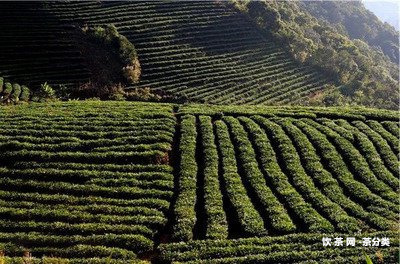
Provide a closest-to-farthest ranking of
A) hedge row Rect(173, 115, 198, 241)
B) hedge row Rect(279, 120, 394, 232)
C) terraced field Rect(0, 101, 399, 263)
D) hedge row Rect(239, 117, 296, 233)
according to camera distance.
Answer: terraced field Rect(0, 101, 399, 263), hedge row Rect(173, 115, 198, 241), hedge row Rect(239, 117, 296, 233), hedge row Rect(279, 120, 394, 232)

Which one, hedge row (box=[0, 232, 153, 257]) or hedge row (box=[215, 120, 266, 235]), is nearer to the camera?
hedge row (box=[0, 232, 153, 257])

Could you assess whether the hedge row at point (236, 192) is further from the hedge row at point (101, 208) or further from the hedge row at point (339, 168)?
the hedge row at point (339, 168)

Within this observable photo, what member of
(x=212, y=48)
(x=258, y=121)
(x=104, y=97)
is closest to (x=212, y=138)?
(x=258, y=121)

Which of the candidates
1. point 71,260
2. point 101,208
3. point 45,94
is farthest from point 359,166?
point 45,94

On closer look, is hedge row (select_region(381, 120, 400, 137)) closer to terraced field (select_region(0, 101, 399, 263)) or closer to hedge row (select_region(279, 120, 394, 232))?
terraced field (select_region(0, 101, 399, 263))

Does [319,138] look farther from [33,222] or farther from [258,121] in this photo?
[33,222]

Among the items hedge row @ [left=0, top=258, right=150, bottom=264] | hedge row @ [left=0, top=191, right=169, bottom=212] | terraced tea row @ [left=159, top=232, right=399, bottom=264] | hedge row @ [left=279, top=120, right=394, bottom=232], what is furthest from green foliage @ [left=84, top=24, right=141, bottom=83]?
hedge row @ [left=0, top=258, right=150, bottom=264]

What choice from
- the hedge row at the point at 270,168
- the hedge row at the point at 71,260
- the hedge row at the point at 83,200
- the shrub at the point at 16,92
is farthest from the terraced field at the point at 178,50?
the hedge row at the point at 71,260

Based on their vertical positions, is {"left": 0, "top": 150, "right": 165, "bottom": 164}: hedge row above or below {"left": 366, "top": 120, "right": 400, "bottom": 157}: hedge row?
below
